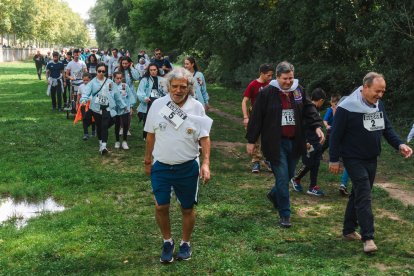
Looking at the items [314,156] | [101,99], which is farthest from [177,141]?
[101,99]

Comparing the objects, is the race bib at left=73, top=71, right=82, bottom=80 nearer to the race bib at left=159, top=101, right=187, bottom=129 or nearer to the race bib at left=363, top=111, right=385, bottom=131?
the race bib at left=159, top=101, right=187, bottom=129

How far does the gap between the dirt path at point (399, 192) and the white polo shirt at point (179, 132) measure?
4.00 meters

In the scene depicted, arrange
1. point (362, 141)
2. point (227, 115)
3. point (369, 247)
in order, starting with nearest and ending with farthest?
point (369, 247), point (362, 141), point (227, 115)

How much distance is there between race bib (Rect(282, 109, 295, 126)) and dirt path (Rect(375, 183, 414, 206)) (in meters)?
2.49

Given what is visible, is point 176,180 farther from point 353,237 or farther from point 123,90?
point 123,90

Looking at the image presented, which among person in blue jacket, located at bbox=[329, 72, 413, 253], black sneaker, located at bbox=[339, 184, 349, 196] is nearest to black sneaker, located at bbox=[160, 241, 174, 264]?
person in blue jacket, located at bbox=[329, 72, 413, 253]

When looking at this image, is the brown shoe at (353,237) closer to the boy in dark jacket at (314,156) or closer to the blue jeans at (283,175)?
the blue jeans at (283,175)

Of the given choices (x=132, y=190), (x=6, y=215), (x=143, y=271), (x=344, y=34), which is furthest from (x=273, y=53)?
(x=143, y=271)

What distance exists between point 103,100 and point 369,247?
22.3 feet

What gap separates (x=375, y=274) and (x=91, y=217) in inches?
135

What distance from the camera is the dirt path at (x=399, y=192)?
8.03m

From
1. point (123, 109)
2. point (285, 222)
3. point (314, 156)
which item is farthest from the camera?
point (123, 109)

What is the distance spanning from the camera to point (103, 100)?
11023 mm

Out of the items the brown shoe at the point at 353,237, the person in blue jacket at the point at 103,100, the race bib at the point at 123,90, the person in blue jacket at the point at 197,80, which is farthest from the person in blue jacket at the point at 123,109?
the brown shoe at the point at 353,237
